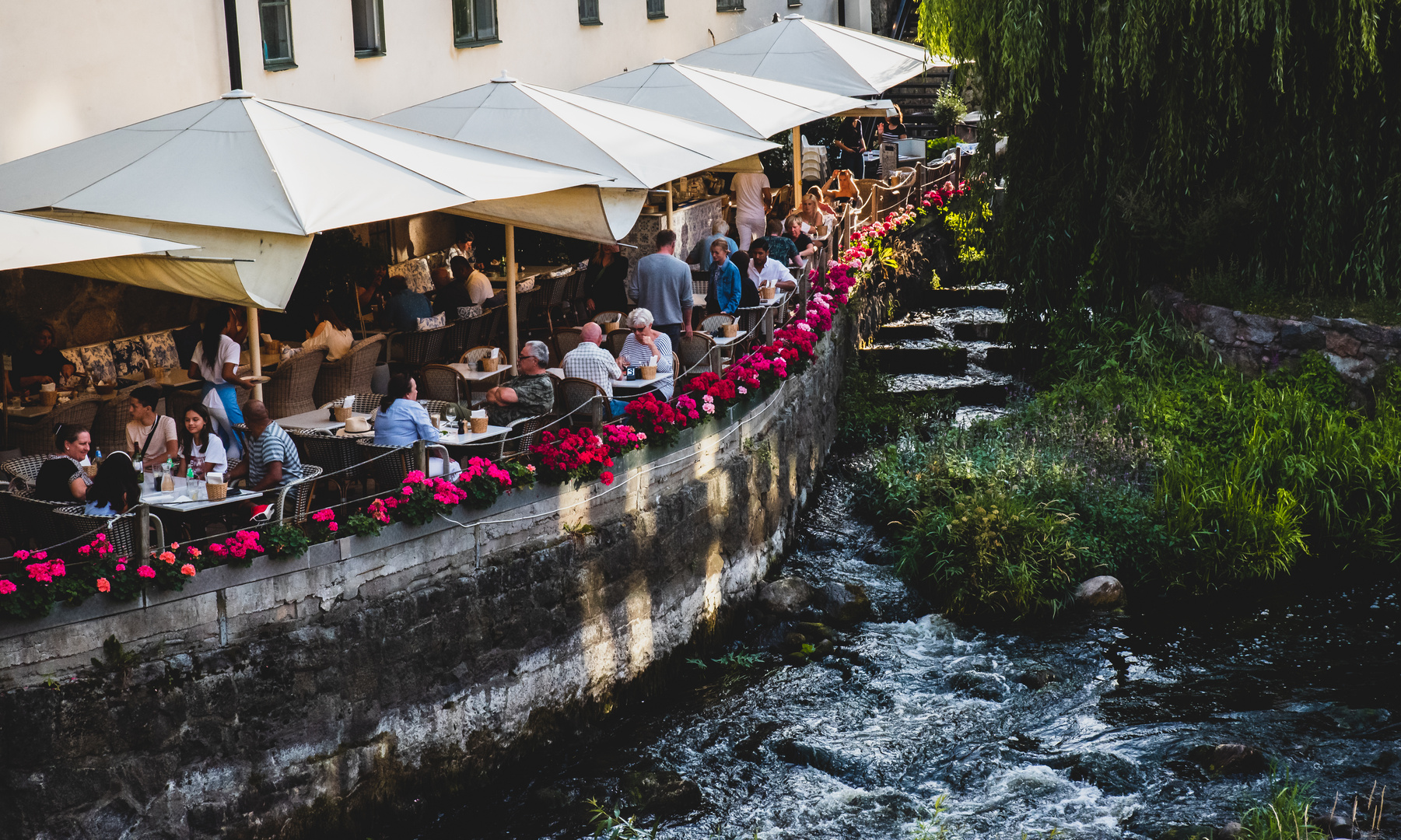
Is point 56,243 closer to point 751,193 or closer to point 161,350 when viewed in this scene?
point 161,350

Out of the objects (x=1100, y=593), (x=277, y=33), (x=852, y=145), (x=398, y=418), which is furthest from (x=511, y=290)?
(x=852, y=145)

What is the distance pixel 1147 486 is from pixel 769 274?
4726 millimetres

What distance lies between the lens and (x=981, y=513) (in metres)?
13.3

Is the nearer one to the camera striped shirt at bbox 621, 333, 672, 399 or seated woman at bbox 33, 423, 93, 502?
seated woman at bbox 33, 423, 93, 502

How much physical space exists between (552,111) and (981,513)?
5458 mm

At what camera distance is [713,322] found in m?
14.6

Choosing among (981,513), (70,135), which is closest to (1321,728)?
(981,513)

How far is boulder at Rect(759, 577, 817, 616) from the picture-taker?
1290 centimetres

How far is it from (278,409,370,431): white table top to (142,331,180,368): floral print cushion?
2703 mm

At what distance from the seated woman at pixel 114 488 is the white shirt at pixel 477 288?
6291 mm

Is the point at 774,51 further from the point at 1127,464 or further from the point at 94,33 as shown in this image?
the point at 94,33

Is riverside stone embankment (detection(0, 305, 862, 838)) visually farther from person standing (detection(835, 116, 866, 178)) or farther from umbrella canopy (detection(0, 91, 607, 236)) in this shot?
person standing (detection(835, 116, 866, 178))

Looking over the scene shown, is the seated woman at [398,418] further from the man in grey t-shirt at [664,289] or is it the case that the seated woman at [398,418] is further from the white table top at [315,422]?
the man in grey t-shirt at [664,289]

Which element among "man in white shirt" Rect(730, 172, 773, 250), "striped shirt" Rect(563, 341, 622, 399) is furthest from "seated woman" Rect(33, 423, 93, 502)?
"man in white shirt" Rect(730, 172, 773, 250)
